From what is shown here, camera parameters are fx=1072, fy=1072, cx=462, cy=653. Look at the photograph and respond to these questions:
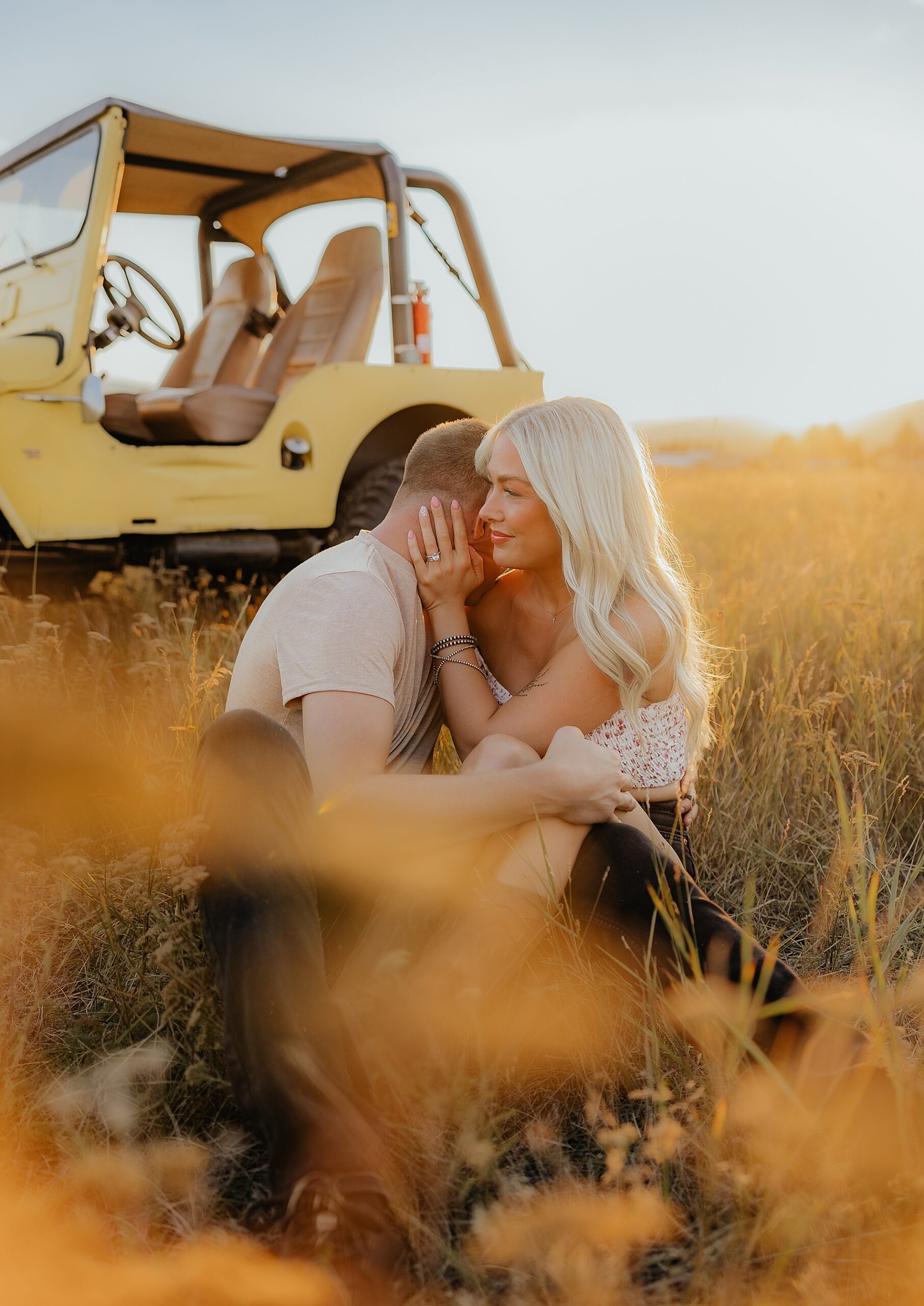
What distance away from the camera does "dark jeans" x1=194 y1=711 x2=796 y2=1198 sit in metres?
1.40

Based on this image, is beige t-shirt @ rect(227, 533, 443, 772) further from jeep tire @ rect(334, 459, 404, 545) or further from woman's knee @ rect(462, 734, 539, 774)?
jeep tire @ rect(334, 459, 404, 545)

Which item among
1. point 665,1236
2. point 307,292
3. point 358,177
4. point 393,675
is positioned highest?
point 358,177

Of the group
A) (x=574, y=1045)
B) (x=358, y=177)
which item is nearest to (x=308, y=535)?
(x=358, y=177)

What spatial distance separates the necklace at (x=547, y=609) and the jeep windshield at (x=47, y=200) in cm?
261

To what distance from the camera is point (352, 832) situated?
1.79 metres

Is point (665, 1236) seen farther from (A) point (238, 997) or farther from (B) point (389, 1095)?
(A) point (238, 997)

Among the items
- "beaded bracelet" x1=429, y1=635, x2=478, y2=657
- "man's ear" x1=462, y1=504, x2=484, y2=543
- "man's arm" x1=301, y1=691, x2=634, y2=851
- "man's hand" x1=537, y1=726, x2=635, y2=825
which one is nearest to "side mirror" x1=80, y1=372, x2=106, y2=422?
"man's ear" x1=462, y1=504, x2=484, y2=543

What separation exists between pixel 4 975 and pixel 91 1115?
424mm

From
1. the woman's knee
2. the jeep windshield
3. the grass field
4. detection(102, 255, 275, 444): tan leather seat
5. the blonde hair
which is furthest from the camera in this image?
detection(102, 255, 275, 444): tan leather seat

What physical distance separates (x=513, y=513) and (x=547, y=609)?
260 mm

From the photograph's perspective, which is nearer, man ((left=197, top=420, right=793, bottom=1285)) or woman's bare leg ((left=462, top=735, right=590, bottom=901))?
man ((left=197, top=420, right=793, bottom=1285))

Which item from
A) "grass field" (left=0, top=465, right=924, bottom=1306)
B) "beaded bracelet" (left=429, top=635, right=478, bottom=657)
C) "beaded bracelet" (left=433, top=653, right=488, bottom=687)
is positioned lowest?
"grass field" (left=0, top=465, right=924, bottom=1306)

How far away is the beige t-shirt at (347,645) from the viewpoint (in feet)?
6.12

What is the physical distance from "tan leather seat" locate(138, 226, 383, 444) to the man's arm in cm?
256
